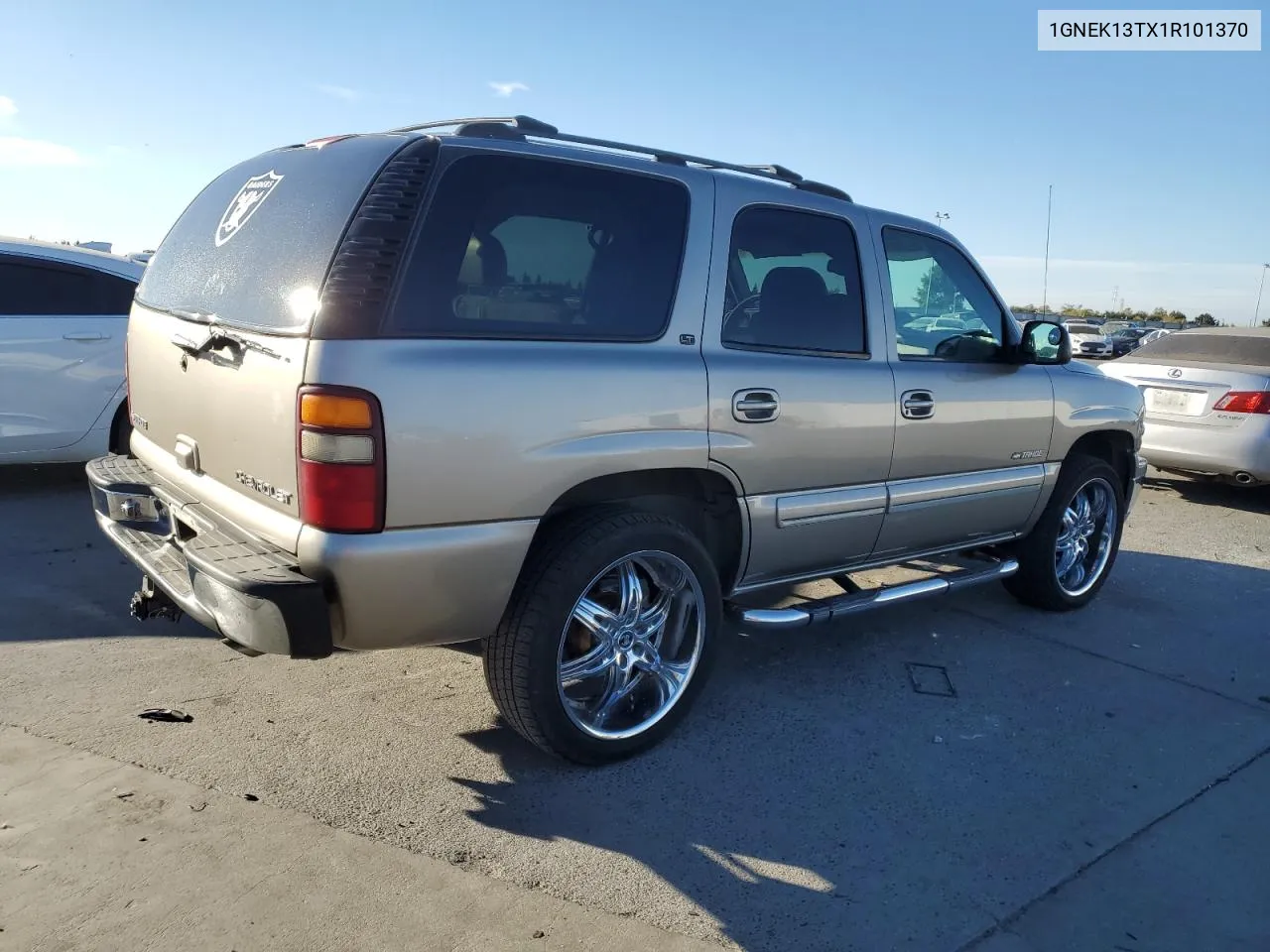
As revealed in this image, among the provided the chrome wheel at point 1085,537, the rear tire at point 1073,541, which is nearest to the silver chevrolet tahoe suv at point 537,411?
the rear tire at point 1073,541

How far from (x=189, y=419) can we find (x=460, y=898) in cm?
175

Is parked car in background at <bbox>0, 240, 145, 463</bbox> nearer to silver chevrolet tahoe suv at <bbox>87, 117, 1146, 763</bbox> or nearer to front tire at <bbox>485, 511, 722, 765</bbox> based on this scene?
silver chevrolet tahoe suv at <bbox>87, 117, 1146, 763</bbox>

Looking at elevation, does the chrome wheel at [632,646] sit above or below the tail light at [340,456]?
below

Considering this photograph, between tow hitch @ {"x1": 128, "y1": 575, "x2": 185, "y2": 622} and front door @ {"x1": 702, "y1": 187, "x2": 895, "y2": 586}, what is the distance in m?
1.99

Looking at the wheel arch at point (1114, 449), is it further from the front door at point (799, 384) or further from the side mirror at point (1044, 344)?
the front door at point (799, 384)

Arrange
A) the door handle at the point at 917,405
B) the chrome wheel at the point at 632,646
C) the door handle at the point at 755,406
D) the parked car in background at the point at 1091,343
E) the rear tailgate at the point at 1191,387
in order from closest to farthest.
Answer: the chrome wheel at the point at 632,646, the door handle at the point at 755,406, the door handle at the point at 917,405, the rear tailgate at the point at 1191,387, the parked car in background at the point at 1091,343

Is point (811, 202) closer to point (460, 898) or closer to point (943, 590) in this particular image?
point (943, 590)

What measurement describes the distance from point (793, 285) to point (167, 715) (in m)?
2.81

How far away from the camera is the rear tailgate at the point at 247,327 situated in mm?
2779

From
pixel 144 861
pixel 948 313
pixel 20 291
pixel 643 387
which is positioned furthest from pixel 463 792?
pixel 20 291

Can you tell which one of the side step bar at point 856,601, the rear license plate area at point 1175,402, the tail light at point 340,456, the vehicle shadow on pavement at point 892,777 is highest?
the tail light at point 340,456

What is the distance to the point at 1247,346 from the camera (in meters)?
8.54

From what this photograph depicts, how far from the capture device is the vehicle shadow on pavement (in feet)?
8.99

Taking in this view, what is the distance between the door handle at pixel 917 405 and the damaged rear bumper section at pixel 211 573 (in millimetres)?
2472
